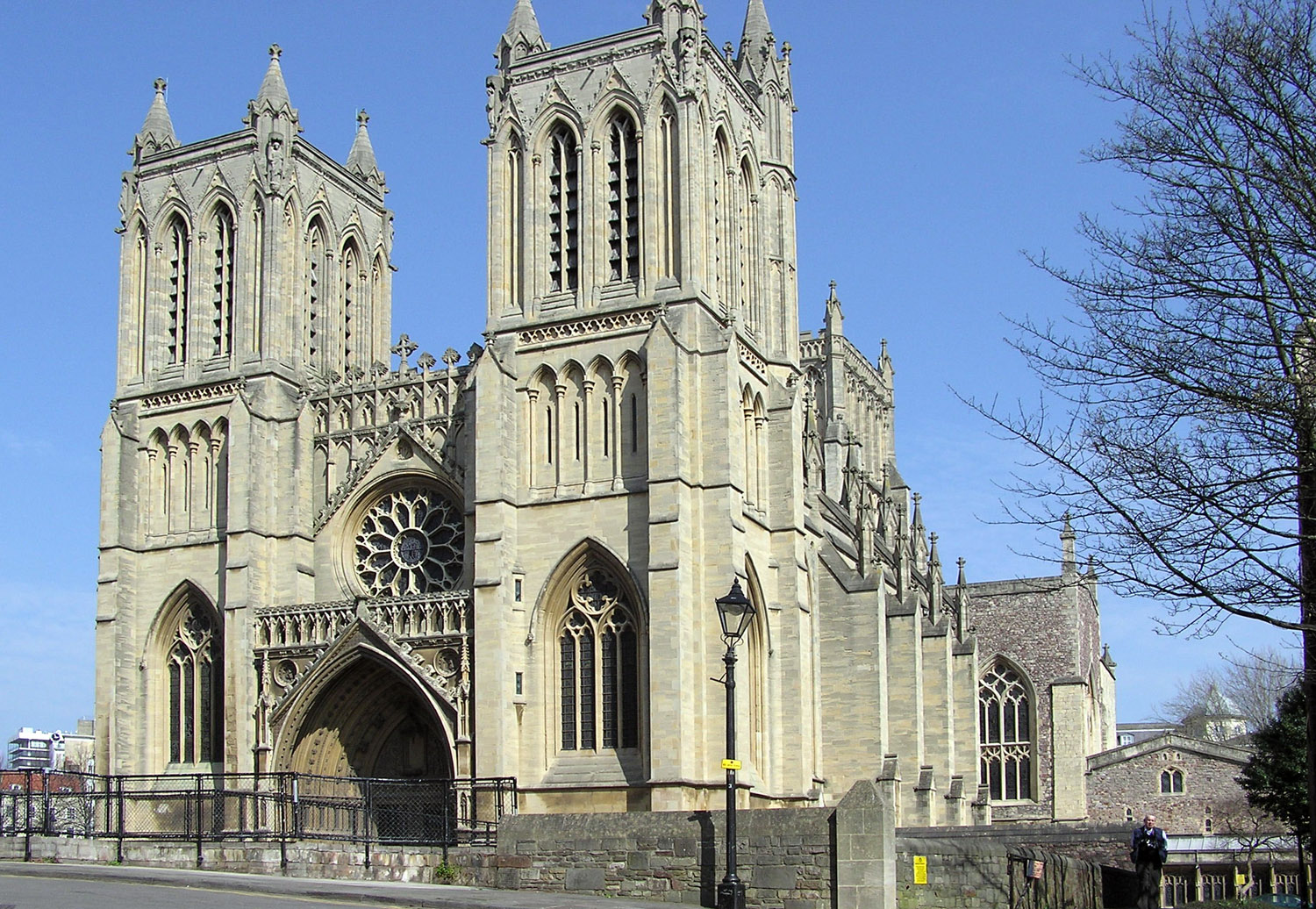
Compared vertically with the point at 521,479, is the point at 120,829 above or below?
below

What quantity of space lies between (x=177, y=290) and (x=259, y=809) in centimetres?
1342

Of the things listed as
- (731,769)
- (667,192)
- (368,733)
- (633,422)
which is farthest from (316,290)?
(731,769)

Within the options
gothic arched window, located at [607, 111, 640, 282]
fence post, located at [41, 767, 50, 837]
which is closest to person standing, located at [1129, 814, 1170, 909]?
fence post, located at [41, 767, 50, 837]

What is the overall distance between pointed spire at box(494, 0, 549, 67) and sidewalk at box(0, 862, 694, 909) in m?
20.5

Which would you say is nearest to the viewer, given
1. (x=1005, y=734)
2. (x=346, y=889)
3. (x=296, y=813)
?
(x=346, y=889)

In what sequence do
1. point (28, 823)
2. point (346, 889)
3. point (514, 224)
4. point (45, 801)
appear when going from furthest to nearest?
point (514, 224) → point (45, 801) → point (28, 823) → point (346, 889)

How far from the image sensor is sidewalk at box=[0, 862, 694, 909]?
18.2 metres

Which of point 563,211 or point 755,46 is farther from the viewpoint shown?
point 755,46

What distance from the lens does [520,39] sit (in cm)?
3653

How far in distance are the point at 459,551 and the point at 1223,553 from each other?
23676 mm

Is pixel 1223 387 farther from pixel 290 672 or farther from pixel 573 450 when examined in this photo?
pixel 290 672

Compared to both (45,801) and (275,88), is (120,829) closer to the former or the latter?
(45,801)

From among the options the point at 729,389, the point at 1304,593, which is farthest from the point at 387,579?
the point at 1304,593

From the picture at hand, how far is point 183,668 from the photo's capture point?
120ft
